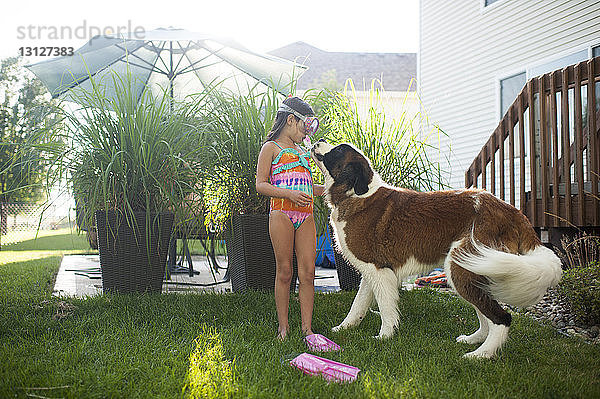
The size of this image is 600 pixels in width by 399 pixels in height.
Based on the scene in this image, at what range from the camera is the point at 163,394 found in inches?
89.9

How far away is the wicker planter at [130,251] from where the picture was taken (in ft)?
14.6

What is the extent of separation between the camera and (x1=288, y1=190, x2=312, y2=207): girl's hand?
3.28 meters

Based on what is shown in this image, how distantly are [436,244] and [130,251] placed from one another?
8.52 ft

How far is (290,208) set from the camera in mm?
3439

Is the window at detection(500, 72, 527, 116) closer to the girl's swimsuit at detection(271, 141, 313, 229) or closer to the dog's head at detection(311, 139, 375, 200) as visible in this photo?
the dog's head at detection(311, 139, 375, 200)

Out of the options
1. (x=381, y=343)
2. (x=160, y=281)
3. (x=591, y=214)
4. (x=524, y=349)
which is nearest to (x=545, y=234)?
(x=591, y=214)

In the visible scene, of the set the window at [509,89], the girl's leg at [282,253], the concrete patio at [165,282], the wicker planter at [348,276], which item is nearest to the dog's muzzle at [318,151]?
the girl's leg at [282,253]

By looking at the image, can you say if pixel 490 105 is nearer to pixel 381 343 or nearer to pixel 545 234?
pixel 545 234

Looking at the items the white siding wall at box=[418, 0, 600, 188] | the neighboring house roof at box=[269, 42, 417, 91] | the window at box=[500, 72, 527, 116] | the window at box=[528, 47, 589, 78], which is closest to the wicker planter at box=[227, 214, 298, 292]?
the white siding wall at box=[418, 0, 600, 188]

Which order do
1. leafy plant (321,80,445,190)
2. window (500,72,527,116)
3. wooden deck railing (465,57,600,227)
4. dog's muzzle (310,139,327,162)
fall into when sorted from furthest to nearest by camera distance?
1. window (500,72,527,116)
2. wooden deck railing (465,57,600,227)
3. leafy plant (321,80,445,190)
4. dog's muzzle (310,139,327,162)

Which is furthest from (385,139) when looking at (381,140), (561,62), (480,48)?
(480,48)

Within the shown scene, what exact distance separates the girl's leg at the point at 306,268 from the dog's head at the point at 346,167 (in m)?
0.37

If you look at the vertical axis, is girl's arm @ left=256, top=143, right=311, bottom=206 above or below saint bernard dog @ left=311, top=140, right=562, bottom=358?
above

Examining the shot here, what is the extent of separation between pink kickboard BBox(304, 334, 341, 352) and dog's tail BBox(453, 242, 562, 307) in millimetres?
899
